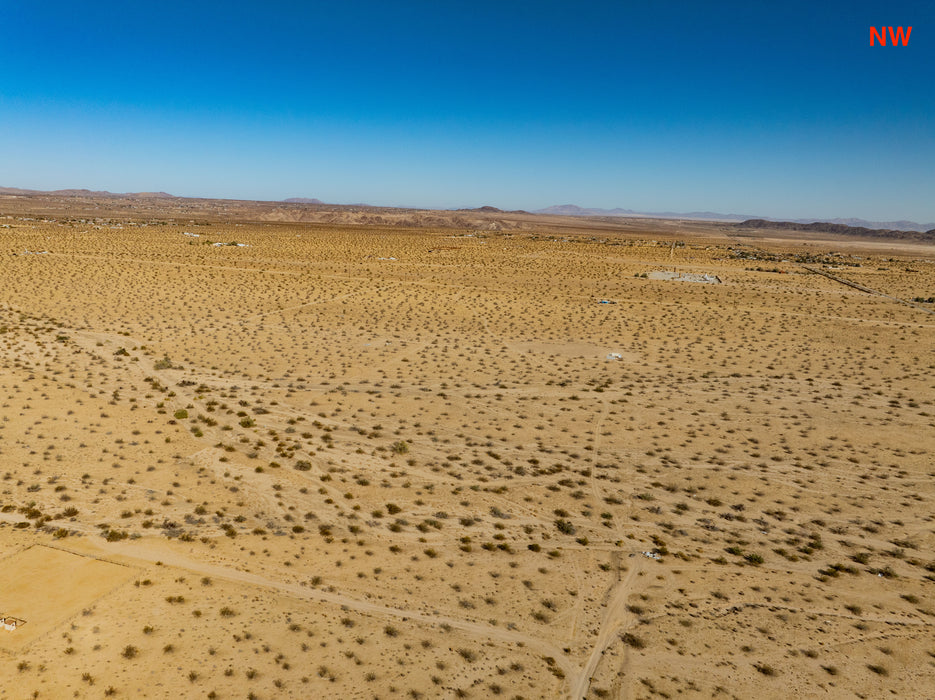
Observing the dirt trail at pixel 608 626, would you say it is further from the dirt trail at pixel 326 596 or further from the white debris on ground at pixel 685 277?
the white debris on ground at pixel 685 277

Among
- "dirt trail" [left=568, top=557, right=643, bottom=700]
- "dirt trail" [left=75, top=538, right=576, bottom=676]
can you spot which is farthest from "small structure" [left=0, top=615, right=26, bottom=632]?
"dirt trail" [left=568, top=557, right=643, bottom=700]

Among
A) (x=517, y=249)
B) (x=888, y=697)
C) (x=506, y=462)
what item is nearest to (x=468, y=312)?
(x=506, y=462)

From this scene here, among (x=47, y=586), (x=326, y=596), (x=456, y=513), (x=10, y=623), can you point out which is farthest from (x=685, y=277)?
(x=10, y=623)

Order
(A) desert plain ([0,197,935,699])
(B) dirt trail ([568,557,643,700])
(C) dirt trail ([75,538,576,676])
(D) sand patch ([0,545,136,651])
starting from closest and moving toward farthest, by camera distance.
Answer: (B) dirt trail ([568,557,643,700]) < (A) desert plain ([0,197,935,699]) < (D) sand patch ([0,545,136,651]) < (C) dirt trail ([75,538,576,676])

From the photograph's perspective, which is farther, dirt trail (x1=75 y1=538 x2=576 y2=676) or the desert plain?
dirt trail (x1=75 y1=538 x2=576 y2=676)

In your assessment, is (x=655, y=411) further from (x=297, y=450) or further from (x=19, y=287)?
(x=19, y=287)

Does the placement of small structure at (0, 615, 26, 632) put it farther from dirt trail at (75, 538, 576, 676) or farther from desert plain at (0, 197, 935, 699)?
dirt trail at (75, 538, 576, 676)

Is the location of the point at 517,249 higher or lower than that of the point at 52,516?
higher

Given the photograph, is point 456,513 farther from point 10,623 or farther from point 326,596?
point 10,623
